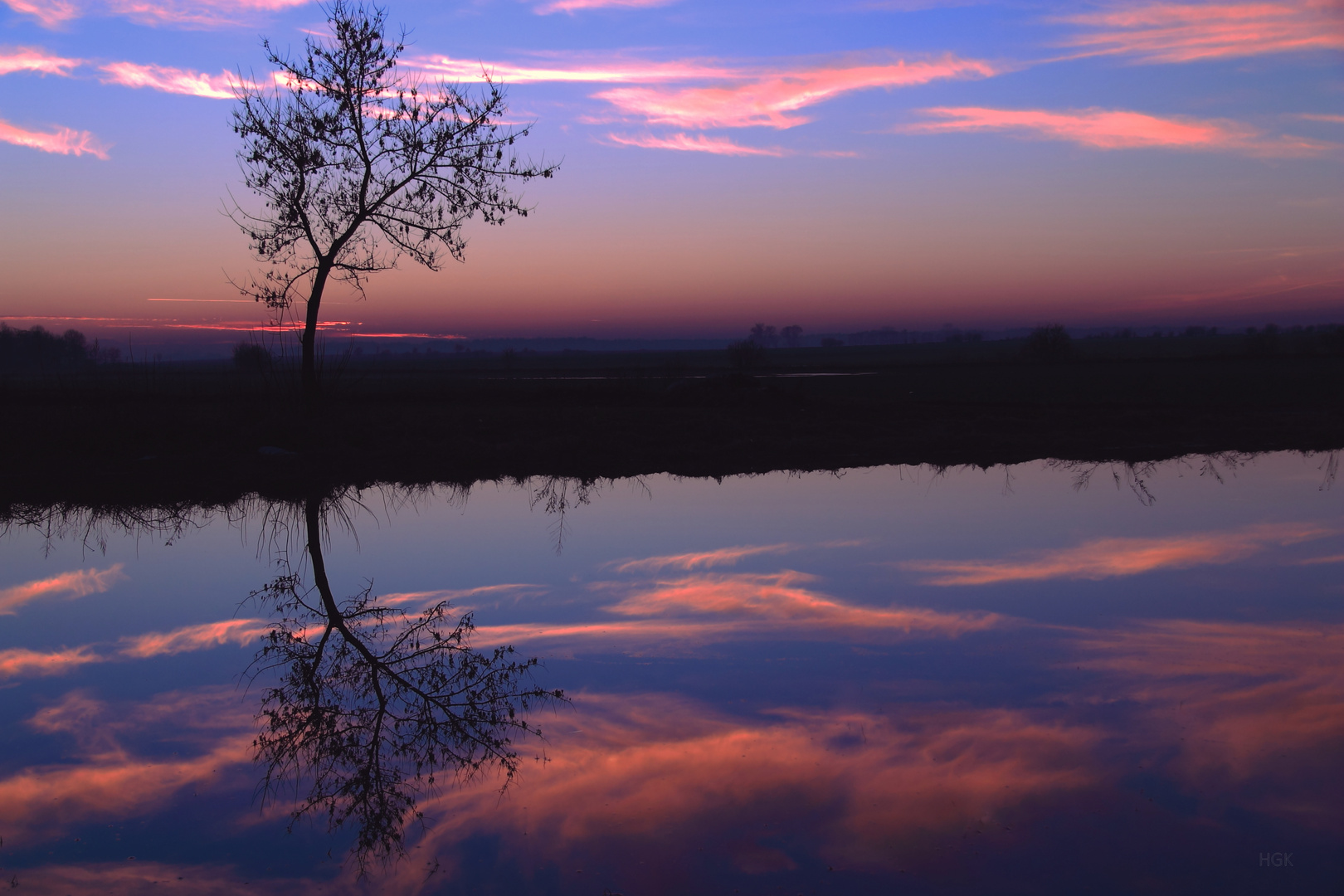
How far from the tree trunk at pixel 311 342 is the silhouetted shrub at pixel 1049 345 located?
82828mm

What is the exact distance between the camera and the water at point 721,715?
4.04 metres

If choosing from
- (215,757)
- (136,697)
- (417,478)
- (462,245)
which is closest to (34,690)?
(136,697)

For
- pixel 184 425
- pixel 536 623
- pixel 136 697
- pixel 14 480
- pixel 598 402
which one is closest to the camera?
pixel 136 697

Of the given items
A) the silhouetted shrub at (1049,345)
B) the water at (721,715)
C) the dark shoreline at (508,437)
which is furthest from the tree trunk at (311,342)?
the silhouetted shrub at (1049,345)

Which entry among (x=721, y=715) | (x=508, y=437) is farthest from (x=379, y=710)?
(x=508, y=437)

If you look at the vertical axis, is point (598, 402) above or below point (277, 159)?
below

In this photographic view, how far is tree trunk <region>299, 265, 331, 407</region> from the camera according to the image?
1977 centimetres

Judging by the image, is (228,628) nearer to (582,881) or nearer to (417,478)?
(582,881)

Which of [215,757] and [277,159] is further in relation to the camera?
[277,159]

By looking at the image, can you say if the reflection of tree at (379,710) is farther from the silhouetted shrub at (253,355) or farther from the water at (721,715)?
the silhouetted shrub at (253,355)

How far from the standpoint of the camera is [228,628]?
7.53 meters

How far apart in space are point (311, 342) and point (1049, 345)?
86.7 metres

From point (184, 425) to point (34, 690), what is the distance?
1310cm

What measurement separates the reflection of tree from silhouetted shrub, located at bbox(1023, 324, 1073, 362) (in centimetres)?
9155
